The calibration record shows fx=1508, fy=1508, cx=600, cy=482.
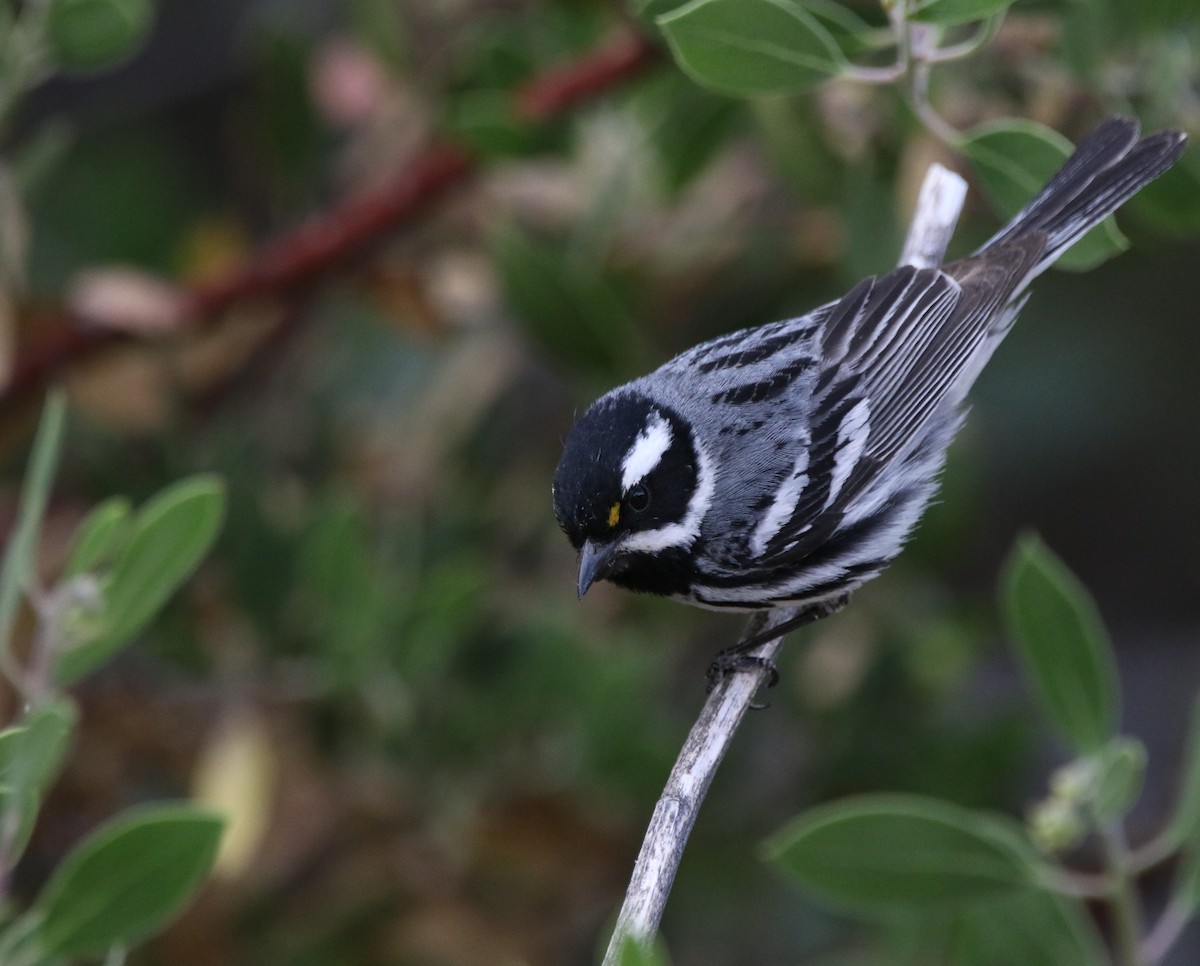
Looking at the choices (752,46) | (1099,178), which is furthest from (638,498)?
(1099,178)

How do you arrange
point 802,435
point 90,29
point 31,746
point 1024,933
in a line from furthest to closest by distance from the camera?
1. point 802,435
2. point 90,29
3. point 1024,933
4. point 31,746

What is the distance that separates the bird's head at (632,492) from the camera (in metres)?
2.63

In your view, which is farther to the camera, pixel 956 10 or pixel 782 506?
pixel 782 506

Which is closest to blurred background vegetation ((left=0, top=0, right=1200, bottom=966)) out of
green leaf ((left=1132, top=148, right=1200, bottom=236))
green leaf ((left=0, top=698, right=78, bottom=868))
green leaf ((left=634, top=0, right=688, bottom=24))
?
green leaf ((left=1132, top=148, right=1200, bottom=236))

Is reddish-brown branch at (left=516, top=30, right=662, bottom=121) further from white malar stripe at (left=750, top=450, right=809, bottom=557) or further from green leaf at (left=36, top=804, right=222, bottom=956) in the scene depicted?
green leaf at (left=36, top=804, right=222, bottom=956)

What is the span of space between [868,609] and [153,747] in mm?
1672

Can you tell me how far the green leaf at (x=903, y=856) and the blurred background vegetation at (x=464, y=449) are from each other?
0.83m

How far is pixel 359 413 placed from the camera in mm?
3754

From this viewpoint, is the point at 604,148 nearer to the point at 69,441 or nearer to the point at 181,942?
the point at 69,441

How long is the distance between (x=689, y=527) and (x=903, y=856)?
0.82 m

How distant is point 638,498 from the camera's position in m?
2.75

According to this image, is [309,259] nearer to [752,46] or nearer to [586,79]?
[586,79]

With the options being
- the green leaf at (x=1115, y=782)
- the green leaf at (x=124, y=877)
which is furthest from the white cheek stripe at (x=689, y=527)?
the green leaf at (x=124, y=877)

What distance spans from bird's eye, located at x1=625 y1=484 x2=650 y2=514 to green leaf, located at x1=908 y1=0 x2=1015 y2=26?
0.98 meters
